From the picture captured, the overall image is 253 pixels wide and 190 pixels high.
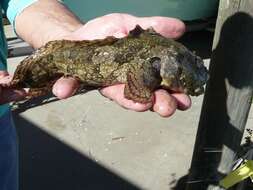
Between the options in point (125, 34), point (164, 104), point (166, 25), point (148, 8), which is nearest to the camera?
point (164, 104)

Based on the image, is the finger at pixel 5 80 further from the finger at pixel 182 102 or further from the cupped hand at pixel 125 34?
the finger at pixel 182 102

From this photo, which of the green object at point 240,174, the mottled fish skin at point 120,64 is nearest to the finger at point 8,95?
the mottled fish skin at point 120,64

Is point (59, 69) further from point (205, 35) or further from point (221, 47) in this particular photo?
point (205, 35)

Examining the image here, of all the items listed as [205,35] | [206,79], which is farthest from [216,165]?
[205,35]

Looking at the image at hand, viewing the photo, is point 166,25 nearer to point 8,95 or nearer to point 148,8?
point 8,95

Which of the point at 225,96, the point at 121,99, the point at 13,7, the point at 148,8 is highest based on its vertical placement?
the point at 13,7

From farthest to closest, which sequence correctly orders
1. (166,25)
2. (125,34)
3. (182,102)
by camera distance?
1. (125,34)
2. (166,25)
3. (182,102)

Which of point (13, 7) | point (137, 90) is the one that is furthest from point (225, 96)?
point (13, 7)
